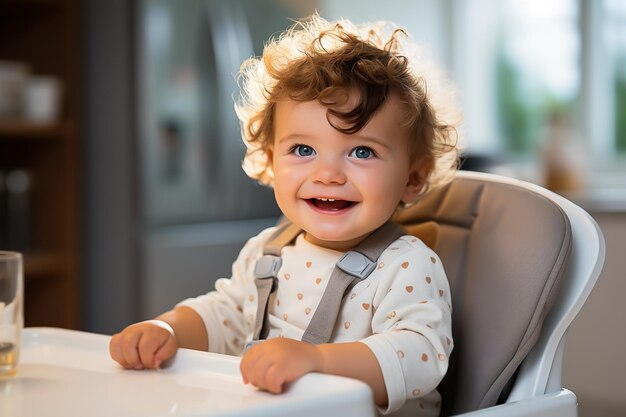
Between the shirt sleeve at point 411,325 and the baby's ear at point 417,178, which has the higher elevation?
the baby's ear at point 417,178

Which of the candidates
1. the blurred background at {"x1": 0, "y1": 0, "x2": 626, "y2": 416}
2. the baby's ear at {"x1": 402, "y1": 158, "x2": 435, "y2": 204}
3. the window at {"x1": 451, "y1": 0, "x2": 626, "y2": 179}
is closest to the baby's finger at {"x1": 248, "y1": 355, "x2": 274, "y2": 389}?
the baby's ear at {"x1": 402, "y1": 158, "x2": 435, "y2": 204}

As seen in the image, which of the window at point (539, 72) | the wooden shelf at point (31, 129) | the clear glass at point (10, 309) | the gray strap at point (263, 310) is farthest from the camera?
A: the window at point (539, 72)

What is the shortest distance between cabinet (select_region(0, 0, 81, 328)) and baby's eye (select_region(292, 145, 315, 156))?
5.71 feet

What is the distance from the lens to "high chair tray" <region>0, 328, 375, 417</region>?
0.75 metres

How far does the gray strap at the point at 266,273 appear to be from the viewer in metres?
1.15

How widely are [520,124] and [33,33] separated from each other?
2.08 metres

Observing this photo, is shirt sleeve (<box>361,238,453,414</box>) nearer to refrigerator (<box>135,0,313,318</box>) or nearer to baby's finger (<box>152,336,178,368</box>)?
baby's finger (<box>152,336,178,368</box>)

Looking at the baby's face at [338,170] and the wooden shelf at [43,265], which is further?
the wooden shelf at [43,265]

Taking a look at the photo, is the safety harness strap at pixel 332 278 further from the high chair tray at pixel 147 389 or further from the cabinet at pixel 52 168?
the cabinet at pixel 52 168

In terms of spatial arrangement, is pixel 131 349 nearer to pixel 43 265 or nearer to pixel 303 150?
pixel 303 150

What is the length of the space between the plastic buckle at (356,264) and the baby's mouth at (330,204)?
0.20 ft

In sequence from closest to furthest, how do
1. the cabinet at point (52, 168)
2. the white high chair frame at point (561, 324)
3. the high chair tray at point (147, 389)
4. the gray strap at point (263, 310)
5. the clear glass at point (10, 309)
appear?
1. the high chair tray at point (147, 389)
2. the clear glass at point (10, 309)
3. the white high chair frame at point (561, 324)
4. the gray strap at point (263, 310)
5. the cabinet at point (52, 168)

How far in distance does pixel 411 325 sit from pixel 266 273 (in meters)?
0.26

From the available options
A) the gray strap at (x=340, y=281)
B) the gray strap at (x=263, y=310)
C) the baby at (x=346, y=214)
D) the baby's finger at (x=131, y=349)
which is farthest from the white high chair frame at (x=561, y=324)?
the baby's finger at (x=131, y=349)
